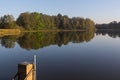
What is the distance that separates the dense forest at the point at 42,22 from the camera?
89769 mm

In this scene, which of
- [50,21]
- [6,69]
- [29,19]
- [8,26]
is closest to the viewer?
[6,69]

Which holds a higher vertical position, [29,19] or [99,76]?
[29,19]

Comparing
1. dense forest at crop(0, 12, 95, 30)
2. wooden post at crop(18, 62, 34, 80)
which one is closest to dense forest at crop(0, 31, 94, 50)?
wooden post at crop(18, 62, 34, 80)

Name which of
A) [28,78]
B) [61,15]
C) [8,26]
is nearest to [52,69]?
[28,78]

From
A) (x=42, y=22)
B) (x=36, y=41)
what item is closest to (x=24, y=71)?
(x=36, y=41)

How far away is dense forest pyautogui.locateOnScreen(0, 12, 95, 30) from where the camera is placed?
89769 mm

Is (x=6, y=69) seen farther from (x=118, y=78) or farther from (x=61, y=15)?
(x=61, y=15)

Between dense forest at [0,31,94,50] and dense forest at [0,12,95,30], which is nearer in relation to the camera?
dense forest at [0,31,94,50]

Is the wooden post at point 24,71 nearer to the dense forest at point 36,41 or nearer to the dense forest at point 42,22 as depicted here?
the dense forest at point 36,41

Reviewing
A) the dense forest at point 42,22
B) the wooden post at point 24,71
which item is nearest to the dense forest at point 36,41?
the wooden post at point 24,71

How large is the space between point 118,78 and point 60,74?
389cm

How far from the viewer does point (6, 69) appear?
16.0 m

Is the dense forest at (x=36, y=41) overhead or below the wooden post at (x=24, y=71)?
below

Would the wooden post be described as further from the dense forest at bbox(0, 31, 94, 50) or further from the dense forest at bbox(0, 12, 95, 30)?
the dense forest at bbox(0, 12, 95, 30)
